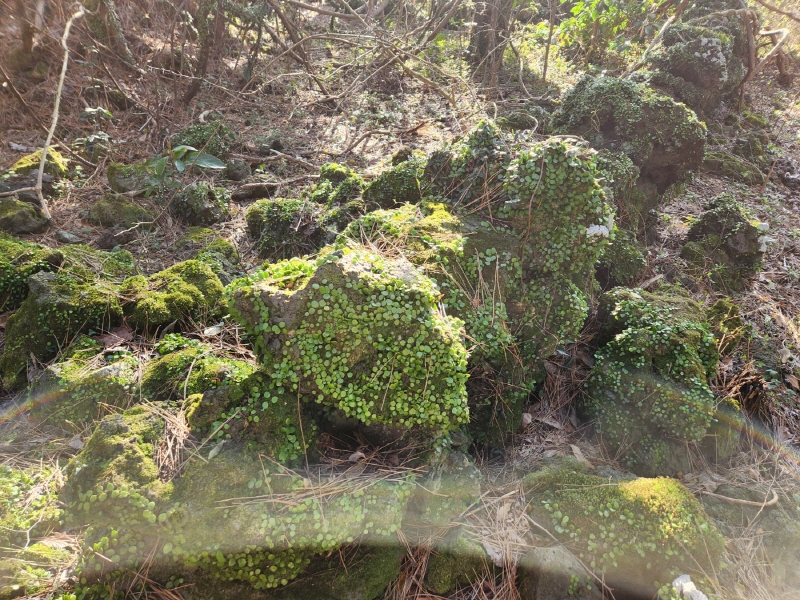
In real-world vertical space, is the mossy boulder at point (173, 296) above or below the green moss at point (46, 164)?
below

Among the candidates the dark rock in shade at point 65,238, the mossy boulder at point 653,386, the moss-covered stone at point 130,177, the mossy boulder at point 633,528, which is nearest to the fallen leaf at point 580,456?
the mossy boulder at point 653,386

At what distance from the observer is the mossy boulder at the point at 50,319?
11.5 ft

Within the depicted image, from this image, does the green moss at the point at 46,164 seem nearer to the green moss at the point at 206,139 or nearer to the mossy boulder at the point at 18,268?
the green moss at the point at 206,139

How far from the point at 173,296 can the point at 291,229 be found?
1.49 metres

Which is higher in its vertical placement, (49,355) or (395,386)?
(395,386)

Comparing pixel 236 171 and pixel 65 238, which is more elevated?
pixel 236 171

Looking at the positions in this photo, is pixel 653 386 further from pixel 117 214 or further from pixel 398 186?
pixel 117 214

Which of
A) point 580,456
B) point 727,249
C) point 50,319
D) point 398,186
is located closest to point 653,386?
point 580,456

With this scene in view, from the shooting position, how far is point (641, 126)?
222 inches

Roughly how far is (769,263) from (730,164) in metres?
2.51

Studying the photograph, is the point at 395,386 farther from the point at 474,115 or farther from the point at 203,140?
the point at 474,115

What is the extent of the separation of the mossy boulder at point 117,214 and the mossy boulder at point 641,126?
5587 millimetres

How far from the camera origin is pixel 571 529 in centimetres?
272

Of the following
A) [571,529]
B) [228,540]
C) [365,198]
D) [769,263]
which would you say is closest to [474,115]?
[365,198]
